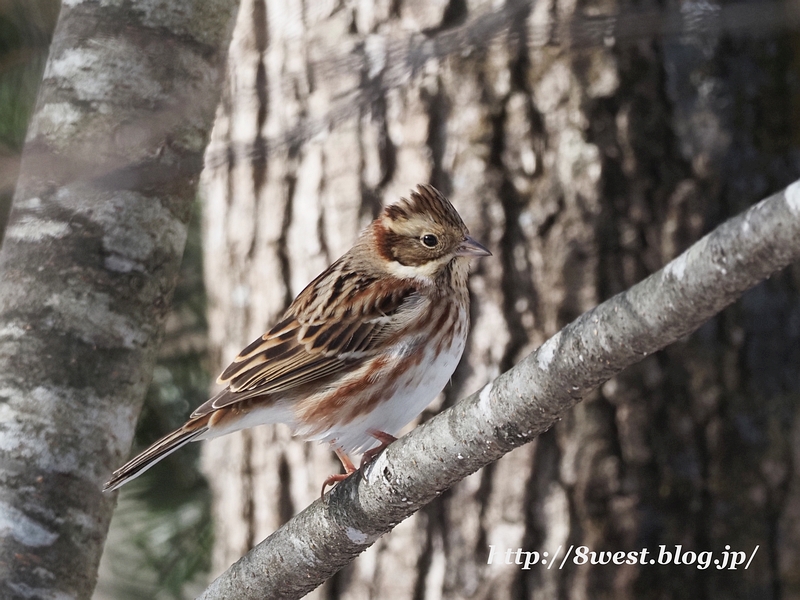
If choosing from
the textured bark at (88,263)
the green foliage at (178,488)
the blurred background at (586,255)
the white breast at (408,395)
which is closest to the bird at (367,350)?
the white breast at (408,395)

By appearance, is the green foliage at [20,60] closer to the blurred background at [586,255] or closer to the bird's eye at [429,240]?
the blurred background at [586,255]

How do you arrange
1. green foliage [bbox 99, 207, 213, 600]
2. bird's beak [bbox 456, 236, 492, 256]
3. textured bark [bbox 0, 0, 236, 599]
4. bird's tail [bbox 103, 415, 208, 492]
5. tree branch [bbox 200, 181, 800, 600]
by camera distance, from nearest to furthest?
tree branch [bbox 200, 181, 800, 600] → textured bark [bbox 0, 0, 236, 599] → bird's tail [bbox 103, 415, 208, 492] → bird's beak [bbox 456, 236, 492, 256] → green foliage [bbox 99, 207, 213, 600]

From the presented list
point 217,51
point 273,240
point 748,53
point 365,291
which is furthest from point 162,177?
point 748,53

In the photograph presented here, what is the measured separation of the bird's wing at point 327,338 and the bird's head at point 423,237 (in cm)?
10

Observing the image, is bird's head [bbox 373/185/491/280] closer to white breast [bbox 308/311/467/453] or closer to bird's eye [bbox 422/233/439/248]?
bird's eye [bbox 422/233/439/248]

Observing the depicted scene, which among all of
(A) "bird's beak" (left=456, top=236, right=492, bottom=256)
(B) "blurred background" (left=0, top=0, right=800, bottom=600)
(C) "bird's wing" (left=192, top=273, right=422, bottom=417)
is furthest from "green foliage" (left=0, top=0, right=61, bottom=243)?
(A) "bird's beak" (left=456, top=236, right=492, bottom=256)

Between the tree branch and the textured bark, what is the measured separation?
0.45 meters

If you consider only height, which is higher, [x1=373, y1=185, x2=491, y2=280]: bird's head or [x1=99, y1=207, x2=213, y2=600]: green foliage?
[x1=373, y1=185, x2=491, y2=280]: bird's head

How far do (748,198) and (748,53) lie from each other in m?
0.68

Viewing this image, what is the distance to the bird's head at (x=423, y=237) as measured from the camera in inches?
130

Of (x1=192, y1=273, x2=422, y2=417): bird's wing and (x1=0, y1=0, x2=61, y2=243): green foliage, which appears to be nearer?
(x1=192, y1=273, x2=422, y2=417): bird's wing

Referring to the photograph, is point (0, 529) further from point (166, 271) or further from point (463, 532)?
point (463, 532)

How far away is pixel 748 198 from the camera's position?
4344 millimetres

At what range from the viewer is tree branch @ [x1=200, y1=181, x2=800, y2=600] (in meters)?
1.56
